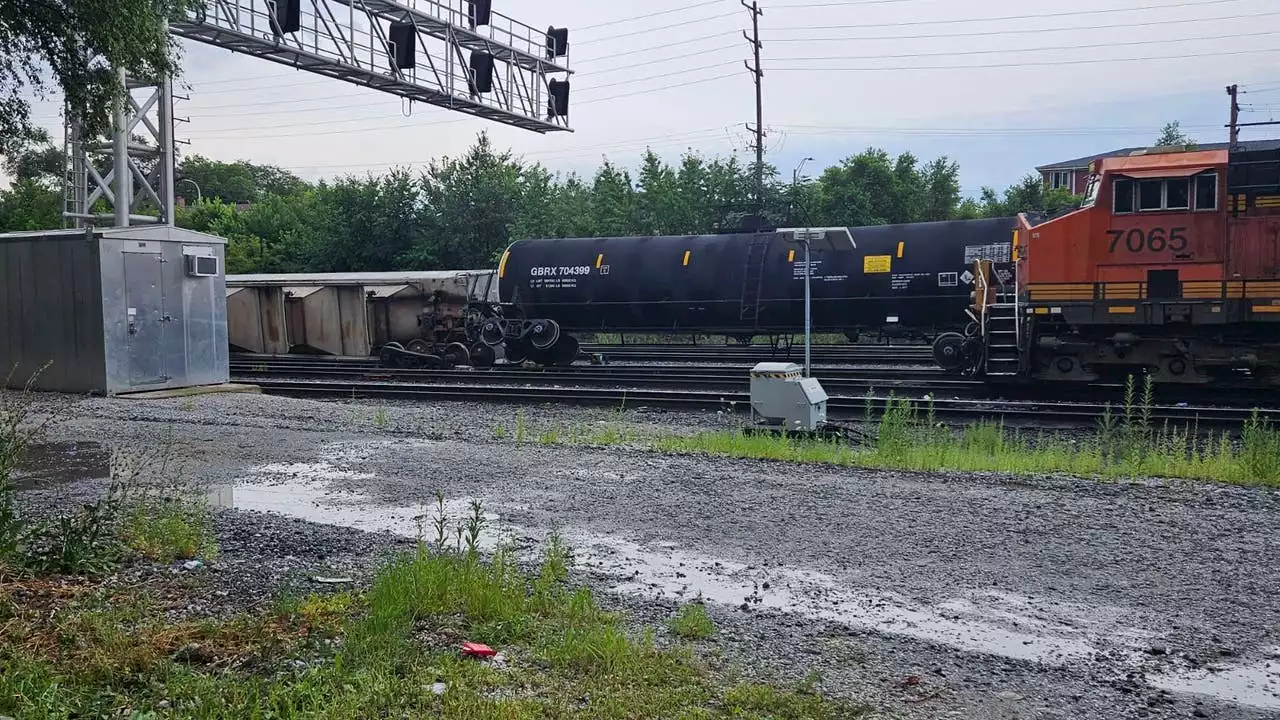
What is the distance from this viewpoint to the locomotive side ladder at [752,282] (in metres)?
20.5

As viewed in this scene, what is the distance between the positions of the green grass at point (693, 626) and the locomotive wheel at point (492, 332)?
59.1ft

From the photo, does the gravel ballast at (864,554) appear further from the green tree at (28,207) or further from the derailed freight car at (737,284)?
the green tree at (28,207)

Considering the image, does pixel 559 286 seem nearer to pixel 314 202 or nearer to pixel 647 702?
pixel 647 702

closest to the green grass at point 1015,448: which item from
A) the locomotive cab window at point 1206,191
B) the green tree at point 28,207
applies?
the locomotive cab window at point 1206,191

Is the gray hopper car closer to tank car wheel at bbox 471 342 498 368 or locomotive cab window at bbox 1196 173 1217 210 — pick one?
tank car wheel at bbox 471 342 498 368

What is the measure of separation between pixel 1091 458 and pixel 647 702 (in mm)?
7445

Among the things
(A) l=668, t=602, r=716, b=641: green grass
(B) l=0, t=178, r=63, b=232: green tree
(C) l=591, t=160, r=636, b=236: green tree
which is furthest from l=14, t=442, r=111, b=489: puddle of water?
(B) l=0, t=178, r=63, b=232: green tree

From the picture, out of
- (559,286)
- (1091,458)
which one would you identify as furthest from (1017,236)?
(559,286)

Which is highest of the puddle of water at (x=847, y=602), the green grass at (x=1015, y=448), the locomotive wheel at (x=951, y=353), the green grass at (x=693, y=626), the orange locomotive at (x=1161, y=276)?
the orange locomotive at (x=1161, y=276)

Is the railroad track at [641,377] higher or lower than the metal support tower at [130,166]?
lower

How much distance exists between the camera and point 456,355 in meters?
23.9

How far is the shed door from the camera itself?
16.0 meters

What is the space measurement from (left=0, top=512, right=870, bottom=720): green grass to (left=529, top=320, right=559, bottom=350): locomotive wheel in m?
16.7

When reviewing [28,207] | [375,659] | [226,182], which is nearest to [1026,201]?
[375,659]
